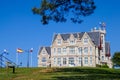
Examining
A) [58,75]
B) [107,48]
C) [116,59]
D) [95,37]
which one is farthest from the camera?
[107,48]

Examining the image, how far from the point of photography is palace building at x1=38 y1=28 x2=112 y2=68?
11025 centimetres

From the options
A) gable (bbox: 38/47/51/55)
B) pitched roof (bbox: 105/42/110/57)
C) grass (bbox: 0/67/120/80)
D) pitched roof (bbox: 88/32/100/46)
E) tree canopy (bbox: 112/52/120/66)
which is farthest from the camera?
gable (bbox: 38/47/51/55)

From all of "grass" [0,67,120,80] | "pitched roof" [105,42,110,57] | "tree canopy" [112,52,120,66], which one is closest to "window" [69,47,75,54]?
"pitched roof" [105,42,110,57]

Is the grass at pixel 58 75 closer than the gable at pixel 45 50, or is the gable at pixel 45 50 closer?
the grass at pixel 58 75

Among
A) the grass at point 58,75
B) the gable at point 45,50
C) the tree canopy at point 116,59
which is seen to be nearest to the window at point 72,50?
the gable at point 45,50

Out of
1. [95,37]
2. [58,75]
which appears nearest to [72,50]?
[95,37]

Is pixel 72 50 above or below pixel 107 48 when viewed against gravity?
below

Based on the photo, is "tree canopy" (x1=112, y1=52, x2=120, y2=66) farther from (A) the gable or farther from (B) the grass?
(B) the grass

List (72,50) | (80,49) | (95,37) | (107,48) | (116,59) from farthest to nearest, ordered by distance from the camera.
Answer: (107,48), (72,50), (80,49), (95,37), (116,59)

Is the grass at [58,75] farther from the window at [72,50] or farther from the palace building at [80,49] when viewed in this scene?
the window at [72,50]

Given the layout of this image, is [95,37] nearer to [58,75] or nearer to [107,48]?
[107,48]

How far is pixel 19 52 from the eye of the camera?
100438 millimetres

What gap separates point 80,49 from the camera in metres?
112

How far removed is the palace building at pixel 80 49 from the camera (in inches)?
4341
